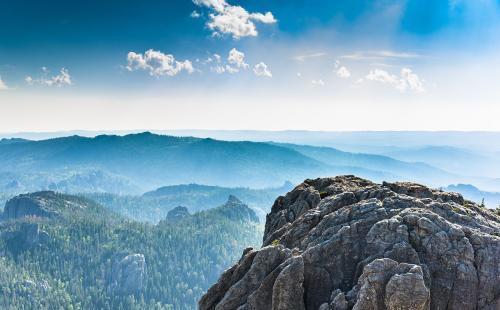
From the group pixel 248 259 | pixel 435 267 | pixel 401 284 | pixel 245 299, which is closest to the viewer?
pixel 401 284

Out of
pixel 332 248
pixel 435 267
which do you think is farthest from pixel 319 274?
pixel 435 267

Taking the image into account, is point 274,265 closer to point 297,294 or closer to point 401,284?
point 297,294

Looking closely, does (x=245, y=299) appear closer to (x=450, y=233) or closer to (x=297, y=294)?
(x=297, y=294)

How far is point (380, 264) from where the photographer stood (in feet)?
95.1

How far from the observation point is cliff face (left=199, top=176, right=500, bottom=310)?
2858cm

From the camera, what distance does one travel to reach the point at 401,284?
1083 inches

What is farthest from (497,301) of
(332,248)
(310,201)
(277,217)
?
(277,217)

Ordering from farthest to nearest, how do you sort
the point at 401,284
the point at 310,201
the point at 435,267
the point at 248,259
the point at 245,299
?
the point at 310,201, the point at 248,259, the point at 245,299, the point at 435,267, the point at 401,284

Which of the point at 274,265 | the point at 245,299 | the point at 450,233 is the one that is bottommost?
the point at 245,299

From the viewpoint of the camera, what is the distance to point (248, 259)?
37000 mm

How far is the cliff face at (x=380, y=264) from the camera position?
2858 cm

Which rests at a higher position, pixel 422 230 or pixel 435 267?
pixel 422 230

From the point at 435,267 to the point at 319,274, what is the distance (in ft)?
26.2

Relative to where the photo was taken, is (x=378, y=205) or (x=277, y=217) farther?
(x=277, y=217)
